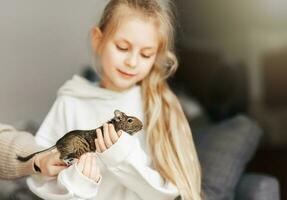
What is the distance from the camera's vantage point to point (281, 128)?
1.36 meters

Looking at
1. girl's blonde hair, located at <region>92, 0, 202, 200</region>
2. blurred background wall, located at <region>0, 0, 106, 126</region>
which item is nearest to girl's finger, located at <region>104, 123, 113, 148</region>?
girl's blonde hair, located at <region>92, 0, 202, 200</region>

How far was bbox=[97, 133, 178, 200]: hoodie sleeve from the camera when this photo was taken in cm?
73

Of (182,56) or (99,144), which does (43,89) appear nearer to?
(99,144)

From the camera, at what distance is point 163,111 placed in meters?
0.84

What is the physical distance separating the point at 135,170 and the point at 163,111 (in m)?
0.13

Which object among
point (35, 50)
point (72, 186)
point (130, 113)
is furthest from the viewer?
point (35, 50)

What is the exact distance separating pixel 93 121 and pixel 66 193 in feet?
0.41

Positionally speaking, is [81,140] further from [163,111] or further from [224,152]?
[224,152]

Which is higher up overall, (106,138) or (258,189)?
(106,138)

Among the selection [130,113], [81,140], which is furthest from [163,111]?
[81,140]

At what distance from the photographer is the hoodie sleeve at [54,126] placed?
0.81 metres

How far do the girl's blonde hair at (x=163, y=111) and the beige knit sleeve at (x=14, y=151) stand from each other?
162 mm

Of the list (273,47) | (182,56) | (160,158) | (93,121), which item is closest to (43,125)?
(93,121)

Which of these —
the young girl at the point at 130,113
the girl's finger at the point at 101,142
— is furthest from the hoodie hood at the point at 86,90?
the girl's finger at the point at 101,142
